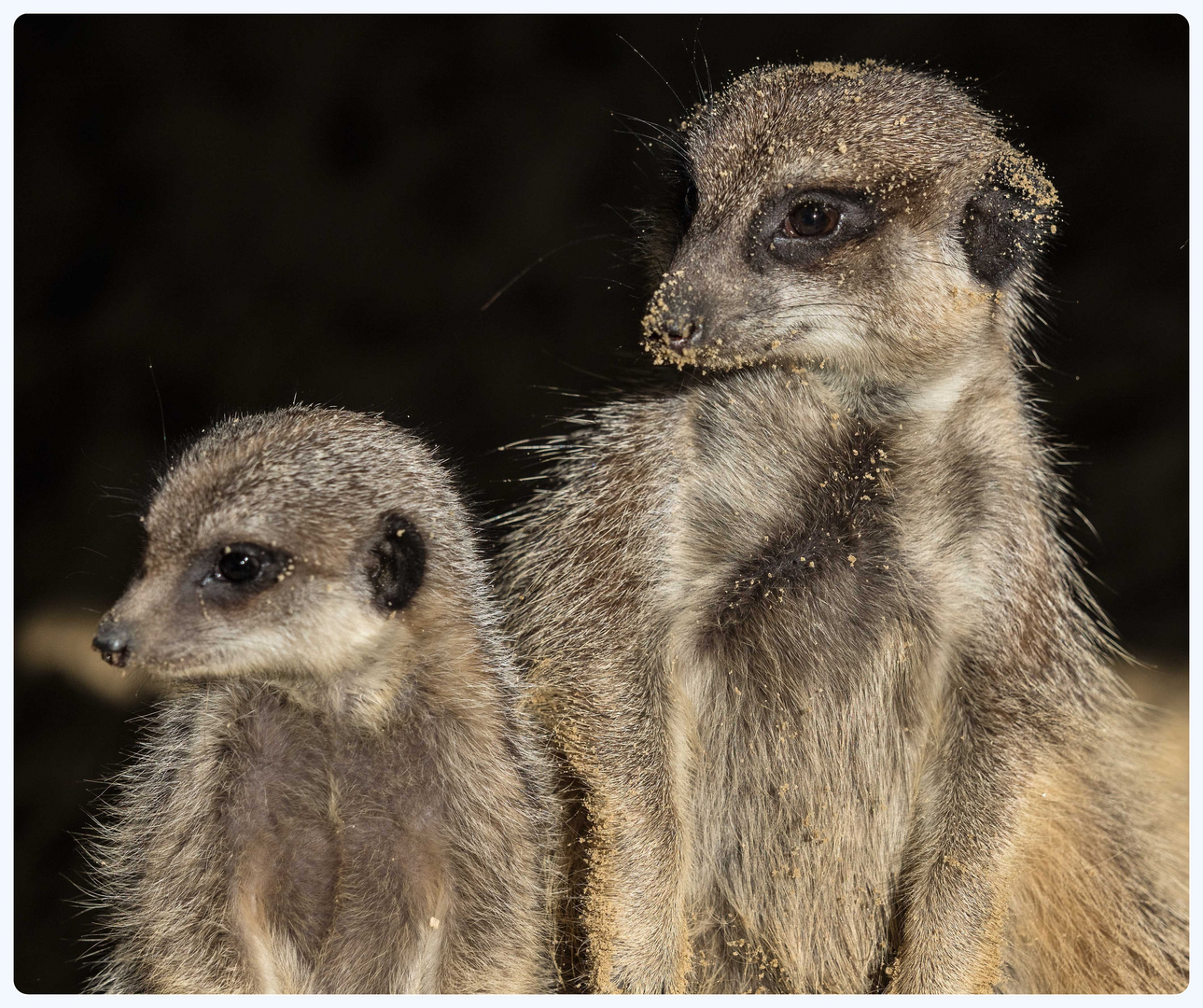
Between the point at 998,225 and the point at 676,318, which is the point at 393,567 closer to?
the point at 676,318

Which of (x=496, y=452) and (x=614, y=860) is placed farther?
(x=496, y=452)

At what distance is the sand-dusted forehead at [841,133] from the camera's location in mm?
1104

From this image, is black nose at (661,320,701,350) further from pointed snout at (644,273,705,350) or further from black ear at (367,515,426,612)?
black ear at (367,515,426,612)

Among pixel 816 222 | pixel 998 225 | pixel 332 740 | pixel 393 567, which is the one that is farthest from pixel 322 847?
pixel 998 225

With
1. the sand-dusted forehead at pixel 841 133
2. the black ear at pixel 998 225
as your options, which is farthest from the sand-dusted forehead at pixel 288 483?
the black ear at pixel 998 225

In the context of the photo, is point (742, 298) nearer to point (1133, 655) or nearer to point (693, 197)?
point (693, 197)

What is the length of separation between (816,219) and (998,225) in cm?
22

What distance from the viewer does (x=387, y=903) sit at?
3.91 ft

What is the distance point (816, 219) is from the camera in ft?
3.63

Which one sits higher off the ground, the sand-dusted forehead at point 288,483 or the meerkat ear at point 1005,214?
the meerkat ear at point 1005,214

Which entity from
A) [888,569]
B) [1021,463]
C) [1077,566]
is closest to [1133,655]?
[1077,566]

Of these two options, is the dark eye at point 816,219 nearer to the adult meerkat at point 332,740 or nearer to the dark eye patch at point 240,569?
the adult meerkat at point 332,740

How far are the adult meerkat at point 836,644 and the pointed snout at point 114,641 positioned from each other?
19.8 inches

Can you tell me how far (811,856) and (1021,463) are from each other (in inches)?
21.6
